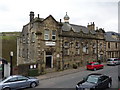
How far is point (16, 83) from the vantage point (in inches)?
581

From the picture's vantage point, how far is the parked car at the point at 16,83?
14.1 meters

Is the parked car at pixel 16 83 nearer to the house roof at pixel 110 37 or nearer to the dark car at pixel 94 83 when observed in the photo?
the dark car at pixel 94 83

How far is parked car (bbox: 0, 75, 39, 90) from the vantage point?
46.4ft

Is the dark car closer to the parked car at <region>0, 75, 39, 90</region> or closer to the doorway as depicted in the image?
the parked car at <region>0, 75, 39, 90</region>

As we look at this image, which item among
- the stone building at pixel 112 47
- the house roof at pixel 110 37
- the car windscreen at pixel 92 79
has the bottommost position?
the car windscreen at pixel 92 79

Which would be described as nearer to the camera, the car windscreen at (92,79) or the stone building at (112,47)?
the car windscreen at (92,79)

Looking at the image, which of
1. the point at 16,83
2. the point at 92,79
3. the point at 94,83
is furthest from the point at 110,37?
the point at 16,83

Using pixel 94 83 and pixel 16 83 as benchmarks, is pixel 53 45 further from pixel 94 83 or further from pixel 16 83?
pixel 94 83

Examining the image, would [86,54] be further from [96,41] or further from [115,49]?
[115,49]

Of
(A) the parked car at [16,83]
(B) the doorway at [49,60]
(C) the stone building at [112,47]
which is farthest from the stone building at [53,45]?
(C) the stone building at [112,47]

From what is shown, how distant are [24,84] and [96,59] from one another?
23.5 m

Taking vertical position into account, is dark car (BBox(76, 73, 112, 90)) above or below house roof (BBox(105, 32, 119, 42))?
below

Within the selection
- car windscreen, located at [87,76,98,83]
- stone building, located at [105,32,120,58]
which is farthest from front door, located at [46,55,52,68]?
stone building, located at [105,32,120,58]

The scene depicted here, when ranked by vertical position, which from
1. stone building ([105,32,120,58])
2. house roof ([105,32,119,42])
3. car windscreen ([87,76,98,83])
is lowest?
car windscreen ([87,76,98,83])
